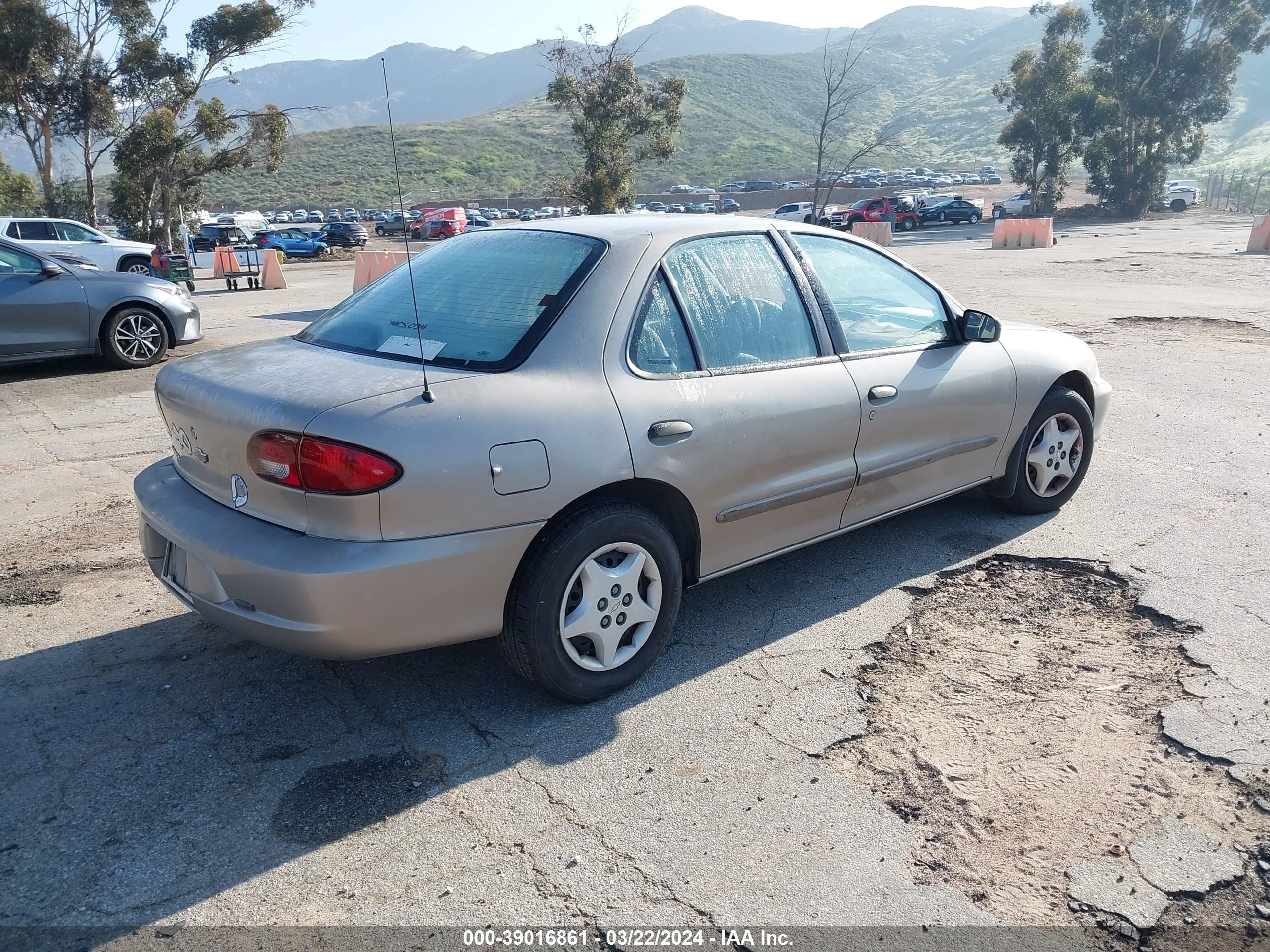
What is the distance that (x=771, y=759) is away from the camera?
10.2 feet

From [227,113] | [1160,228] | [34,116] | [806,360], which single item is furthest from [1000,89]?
[806,360]

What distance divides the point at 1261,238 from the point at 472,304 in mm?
26741

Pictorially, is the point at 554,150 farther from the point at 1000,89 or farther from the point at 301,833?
the point at 301,833

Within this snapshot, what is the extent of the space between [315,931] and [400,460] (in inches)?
49.4

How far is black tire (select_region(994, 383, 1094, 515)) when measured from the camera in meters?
5.03

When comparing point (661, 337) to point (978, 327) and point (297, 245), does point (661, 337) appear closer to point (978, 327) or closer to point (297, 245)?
point (978, 327)

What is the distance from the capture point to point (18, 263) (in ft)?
29.9

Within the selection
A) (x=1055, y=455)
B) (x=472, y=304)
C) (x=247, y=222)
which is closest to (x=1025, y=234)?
(x=1055, y=455)

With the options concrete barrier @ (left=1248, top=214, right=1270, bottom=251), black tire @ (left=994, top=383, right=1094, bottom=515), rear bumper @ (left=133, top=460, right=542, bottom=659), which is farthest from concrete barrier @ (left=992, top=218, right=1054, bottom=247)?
rear bumper @ (left=133, top=460, right=542, bottom=659)

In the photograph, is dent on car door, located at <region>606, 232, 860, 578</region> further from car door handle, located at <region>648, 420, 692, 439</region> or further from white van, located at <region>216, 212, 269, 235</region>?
white van, located at <region>216, 212, 269, 235</region>

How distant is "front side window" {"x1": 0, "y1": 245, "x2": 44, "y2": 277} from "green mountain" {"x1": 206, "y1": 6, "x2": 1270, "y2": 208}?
4972cm

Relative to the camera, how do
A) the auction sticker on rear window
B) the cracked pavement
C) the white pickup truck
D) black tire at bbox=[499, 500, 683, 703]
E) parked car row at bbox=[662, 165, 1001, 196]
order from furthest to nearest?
parked car row at bbox=[662, 165, 1001, 196]
the white pickup truck
the auction sticker on rear window
black tire at bbox=[499, 500, 683, 703]
the cracked pavement

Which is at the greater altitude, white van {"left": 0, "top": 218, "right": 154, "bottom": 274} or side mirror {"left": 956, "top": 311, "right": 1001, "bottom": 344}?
white van {"left": 0, "top": 218, "right": 154, "bottom": 274}

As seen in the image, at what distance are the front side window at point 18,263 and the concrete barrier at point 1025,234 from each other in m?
26.1
